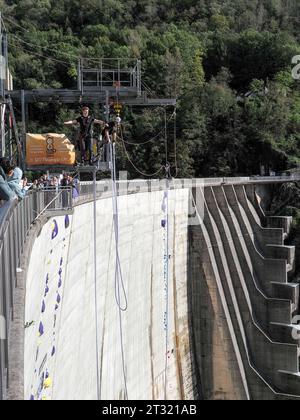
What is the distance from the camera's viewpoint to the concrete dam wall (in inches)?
380

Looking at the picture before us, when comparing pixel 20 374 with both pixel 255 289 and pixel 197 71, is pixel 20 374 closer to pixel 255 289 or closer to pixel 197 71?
pixel 255 289

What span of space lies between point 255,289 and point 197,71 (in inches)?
2069

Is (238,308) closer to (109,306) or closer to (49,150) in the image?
(109,306)

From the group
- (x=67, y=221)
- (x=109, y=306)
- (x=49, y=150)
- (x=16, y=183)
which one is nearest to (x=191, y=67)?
(x=49, y=150)

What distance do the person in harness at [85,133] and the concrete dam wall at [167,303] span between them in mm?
1247

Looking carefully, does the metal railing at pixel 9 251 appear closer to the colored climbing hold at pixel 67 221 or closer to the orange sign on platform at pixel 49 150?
the colored climbing hold at pixel 67 221

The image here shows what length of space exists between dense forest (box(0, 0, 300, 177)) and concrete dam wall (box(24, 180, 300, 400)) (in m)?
18.8

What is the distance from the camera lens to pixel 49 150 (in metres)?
14.1

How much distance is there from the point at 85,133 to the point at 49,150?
8.19ft

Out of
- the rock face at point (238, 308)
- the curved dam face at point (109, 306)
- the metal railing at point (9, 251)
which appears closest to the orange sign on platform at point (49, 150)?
the curved dam face at point (109, 306)

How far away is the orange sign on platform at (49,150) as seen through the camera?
1387cm

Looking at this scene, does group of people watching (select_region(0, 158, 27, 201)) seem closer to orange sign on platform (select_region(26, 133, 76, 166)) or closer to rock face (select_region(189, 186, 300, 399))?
orange sign on platform (select_region(26, 133, 76, 166))

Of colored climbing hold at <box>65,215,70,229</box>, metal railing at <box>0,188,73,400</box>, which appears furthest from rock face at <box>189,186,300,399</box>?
metal railing at <box>0,188,73,400</box>
